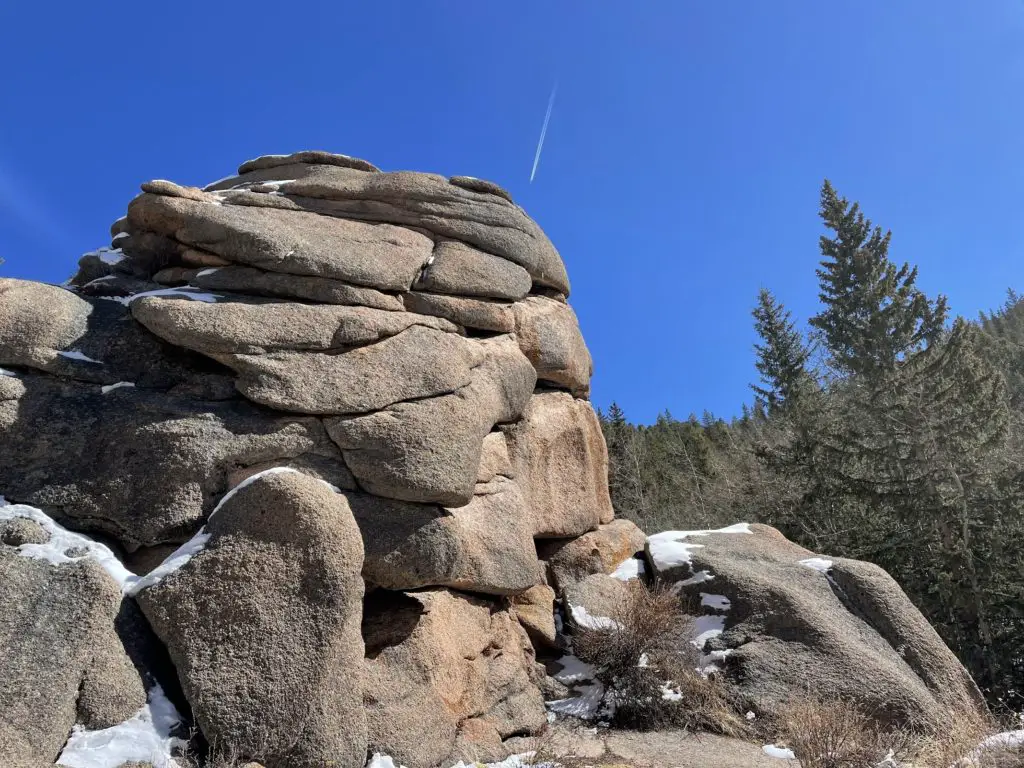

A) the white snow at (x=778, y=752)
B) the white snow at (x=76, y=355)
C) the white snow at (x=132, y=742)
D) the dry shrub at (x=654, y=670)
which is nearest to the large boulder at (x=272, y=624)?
the white snow at (x=132, y=742)

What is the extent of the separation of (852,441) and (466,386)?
1333 centimetres

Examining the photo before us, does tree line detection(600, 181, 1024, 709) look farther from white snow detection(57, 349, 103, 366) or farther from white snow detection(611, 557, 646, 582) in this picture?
white snow detection(57, 349, 103, 366)

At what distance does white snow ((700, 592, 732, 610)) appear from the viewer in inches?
392

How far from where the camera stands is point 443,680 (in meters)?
7.24

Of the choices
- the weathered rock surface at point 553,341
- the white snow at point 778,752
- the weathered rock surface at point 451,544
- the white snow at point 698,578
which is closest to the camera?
the weathered rock surface at point 451,544

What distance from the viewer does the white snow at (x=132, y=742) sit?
476 cm

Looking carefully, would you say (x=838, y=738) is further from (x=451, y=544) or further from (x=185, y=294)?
(x=185, y=294)

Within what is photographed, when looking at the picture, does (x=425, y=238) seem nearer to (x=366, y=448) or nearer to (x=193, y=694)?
(x=366, y=448)

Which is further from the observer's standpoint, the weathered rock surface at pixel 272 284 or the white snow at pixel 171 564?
the weathered rock surface at pixel 272 284

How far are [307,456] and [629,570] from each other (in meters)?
5.98

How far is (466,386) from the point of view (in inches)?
348

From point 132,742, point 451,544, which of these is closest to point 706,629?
point 451,544

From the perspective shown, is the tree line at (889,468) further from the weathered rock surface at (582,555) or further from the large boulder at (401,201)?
the large boulder at (401,201)

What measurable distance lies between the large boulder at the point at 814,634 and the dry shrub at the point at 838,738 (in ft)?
1.17
